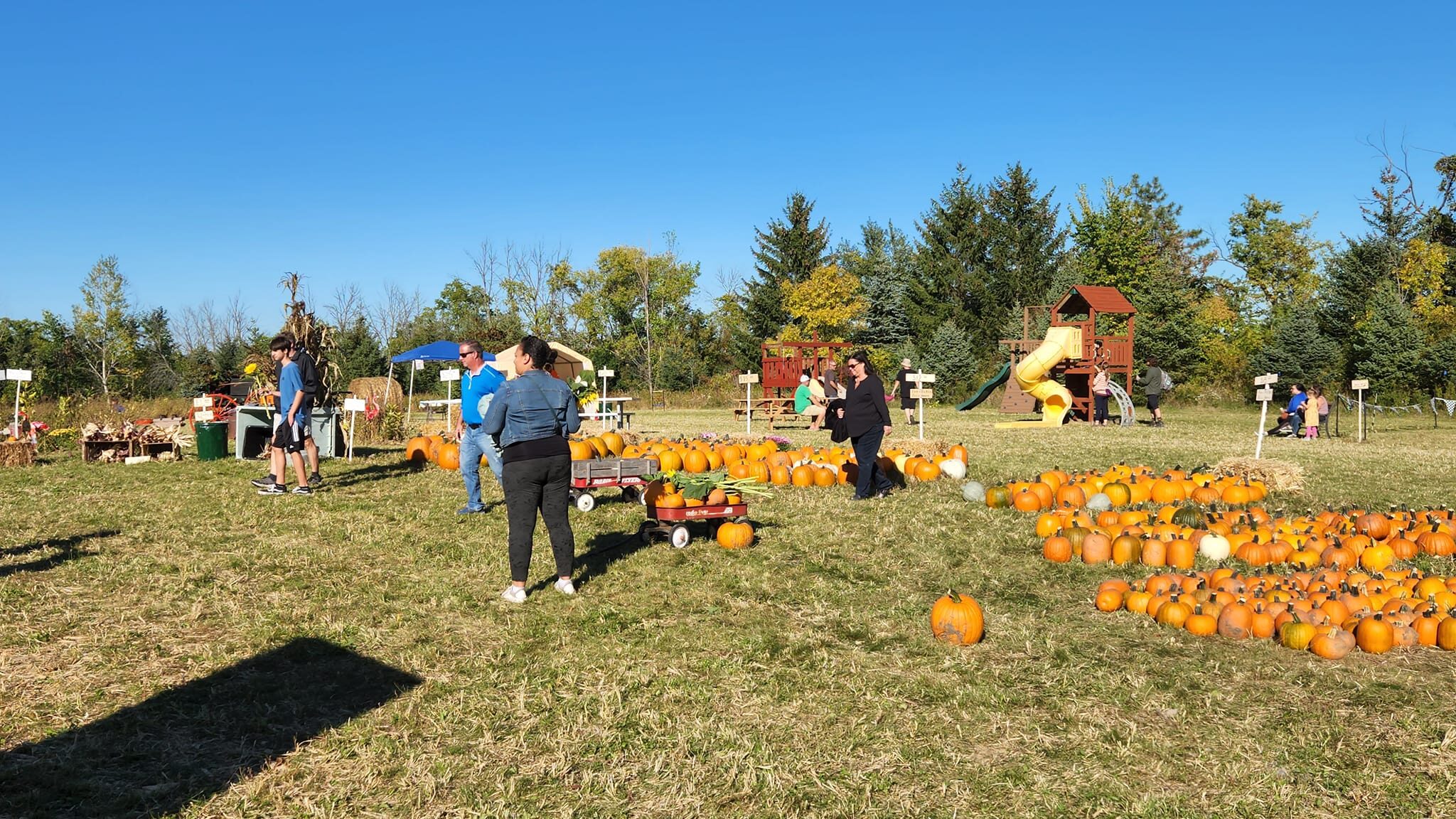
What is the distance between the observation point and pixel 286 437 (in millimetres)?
10383

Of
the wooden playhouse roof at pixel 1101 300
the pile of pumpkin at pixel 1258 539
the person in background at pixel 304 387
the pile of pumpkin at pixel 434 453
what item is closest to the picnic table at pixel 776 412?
the wooden playhouse roof at pixel 1101 300

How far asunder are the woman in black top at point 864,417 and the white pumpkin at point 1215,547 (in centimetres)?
329

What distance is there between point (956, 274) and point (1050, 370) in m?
25.2

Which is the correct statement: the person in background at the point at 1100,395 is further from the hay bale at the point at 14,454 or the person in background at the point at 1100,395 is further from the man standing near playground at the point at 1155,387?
the hay bale at the point at 14,454

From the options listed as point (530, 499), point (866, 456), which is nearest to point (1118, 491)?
point (866, 456)

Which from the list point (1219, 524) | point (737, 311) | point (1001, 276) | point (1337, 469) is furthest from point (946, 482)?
point (737, 311)

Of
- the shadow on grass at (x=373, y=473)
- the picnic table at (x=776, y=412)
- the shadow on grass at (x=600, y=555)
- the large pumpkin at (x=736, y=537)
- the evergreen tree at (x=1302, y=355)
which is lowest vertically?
the shadow on grass at (x=600, y=555)

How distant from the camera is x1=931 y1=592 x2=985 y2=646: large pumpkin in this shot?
5563 mm

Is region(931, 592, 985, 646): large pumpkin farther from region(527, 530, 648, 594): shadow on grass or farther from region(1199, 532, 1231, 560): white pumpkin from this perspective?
region(1199, 532, 1231, 560): white pumpkin

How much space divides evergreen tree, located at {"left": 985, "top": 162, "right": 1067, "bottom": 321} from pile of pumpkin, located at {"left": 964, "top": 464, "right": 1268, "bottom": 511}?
39738mm

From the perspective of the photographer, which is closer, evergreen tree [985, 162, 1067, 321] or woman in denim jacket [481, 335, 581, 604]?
woman in denim jacket [481, 335, 581, 604]

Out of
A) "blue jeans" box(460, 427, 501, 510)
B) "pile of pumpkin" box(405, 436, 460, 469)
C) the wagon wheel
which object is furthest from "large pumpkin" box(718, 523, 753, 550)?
"pile of pumpkin" box(405, 436, 460, 469)

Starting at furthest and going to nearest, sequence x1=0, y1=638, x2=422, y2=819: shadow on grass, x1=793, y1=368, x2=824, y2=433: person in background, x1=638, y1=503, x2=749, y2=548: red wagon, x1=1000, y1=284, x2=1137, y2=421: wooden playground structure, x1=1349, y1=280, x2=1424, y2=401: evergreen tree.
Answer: x1=1349, y1=280, x2=1424, y2=401: evergreen tree
x1=1000, y1=284, x2=1137, y2=421: wooden playground structure
x1=793, y1=368, x2=824, y2=433: person in background
x1=638, y1=503, x2=749, y2=548: red wagon
x1=0, y1=638, x2=422, y2=819: shadow on grass

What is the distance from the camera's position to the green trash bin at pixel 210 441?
14.4m
